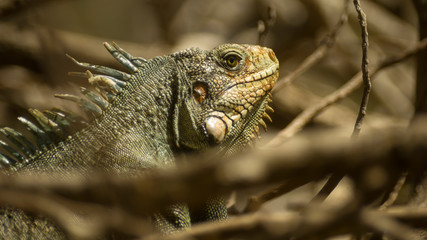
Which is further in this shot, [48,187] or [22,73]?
[22,73]

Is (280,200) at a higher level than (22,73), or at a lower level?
lower

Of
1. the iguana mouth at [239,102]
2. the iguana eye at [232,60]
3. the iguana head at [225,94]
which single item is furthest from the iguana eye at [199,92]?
the iguana eye at [232,60]

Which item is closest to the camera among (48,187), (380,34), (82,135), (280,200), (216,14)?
(48,187)

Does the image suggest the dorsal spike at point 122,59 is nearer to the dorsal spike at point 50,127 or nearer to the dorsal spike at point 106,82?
the dorsal spike at point 106,82

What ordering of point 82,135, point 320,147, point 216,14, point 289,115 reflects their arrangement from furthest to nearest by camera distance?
point 216,14, point 289,115, point 82,135, point 320,147

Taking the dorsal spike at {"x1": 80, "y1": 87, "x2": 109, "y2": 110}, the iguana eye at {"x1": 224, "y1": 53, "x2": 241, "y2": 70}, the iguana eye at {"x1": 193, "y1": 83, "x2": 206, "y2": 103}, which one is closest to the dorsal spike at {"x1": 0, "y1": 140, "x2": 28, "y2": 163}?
the dorsal spike at {"x1": 80, "y1": 87, "x2": 109, "y2": 110}

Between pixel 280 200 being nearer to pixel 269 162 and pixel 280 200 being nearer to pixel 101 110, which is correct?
pixel 101 110

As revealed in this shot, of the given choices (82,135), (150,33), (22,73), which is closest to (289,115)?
(82,135)
